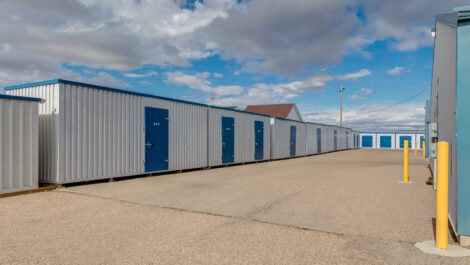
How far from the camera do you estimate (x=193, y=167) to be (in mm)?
14828

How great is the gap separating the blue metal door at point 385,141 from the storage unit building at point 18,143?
54.9 metres

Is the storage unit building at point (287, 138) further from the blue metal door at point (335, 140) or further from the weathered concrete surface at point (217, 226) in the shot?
the weathered concrete surface at point (217, 226)

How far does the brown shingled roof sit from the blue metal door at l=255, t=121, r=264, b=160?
1044 inches

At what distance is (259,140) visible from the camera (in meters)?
20.9

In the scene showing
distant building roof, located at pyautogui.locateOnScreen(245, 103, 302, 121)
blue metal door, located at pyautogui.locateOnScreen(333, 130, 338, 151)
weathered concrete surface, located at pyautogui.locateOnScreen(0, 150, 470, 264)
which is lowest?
weathered concrete surface, located at pyautogui.locateOnScreen(0, 150, 470, 264)

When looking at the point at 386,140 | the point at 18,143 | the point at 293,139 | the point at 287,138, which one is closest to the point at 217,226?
the point at 18,143

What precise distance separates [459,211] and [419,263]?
1.11 meters

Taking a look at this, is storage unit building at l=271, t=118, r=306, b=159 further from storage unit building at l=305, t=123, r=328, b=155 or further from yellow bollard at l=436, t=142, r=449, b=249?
yellow bollard at l=436, t=142, r=449, b=249

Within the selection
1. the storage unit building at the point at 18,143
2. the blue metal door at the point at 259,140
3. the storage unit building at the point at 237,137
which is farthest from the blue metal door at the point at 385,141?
the storage unit building at the point at 18,143

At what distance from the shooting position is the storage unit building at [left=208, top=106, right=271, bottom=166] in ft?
Result: 53.8

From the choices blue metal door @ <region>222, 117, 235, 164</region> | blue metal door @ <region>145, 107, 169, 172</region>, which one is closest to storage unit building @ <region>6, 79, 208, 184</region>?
blue metal door @ <region>145, 107, 169, 172</region>

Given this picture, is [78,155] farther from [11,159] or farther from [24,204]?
[24,204]

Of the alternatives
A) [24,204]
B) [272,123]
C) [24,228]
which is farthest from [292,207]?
[272,123]

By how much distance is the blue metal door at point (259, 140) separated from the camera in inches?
809
